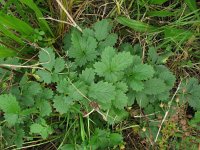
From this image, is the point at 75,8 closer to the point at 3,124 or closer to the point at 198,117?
the point at 3,124

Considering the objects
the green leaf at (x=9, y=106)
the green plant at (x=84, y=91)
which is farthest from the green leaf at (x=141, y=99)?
the green leaf at (x=9, y=106)

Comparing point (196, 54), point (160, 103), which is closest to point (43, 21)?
point (160, 103)

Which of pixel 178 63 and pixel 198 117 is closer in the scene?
pixel 198 117

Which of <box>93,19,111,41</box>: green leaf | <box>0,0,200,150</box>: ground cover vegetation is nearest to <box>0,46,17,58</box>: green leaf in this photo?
<box>0,0,200,150</box>: ground cover vegetation

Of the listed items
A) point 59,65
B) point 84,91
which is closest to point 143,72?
point 84,91

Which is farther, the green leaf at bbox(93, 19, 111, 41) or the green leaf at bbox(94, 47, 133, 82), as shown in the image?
the green leaf at bbox(93, 19, 111, 41)

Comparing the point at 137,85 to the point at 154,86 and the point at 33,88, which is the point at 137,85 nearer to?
the point at 154,86

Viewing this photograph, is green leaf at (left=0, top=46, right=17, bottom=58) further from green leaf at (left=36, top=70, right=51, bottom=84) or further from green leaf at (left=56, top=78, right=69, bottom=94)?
green leaf at (left=56, top=78, right=69, bottom=94)
